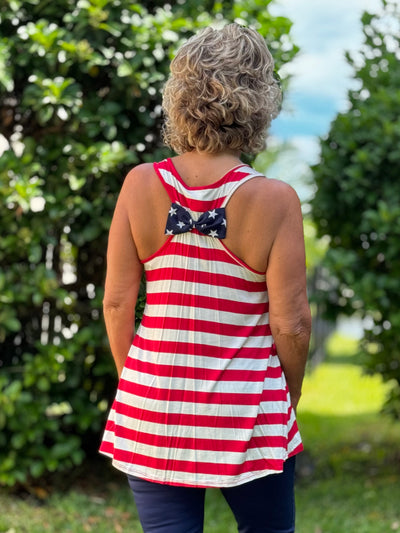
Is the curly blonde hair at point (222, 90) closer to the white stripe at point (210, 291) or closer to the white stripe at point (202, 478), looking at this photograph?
the white stripe at point (210, 291)

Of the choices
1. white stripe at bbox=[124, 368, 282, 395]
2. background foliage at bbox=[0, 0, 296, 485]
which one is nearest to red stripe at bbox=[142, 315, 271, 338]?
white stripe at bbox=[124, 368, 282, 395]

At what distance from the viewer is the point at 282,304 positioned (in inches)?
72.8

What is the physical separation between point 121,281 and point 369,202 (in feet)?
8.49

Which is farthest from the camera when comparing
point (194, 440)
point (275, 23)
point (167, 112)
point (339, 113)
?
point (339, 113)

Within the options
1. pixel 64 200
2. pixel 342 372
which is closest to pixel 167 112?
pixel 64 200

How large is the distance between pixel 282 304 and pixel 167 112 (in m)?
0.61

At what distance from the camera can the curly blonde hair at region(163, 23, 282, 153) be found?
71.5 inches

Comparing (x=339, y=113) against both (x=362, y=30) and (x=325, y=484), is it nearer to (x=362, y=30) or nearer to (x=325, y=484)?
(x=362, y=30)

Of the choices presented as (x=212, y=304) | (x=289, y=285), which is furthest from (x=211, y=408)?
(x=289, y=285)

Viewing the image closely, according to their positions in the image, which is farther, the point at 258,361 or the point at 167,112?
the point at 167,112

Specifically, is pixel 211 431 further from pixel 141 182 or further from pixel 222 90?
pixel 222 90

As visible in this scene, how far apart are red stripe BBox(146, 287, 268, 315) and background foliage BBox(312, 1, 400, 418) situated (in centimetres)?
240

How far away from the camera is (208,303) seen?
1819mm

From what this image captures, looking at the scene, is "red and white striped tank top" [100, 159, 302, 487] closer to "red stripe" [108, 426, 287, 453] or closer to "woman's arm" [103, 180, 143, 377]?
"red stripe" [108, 426, 287, 453]
